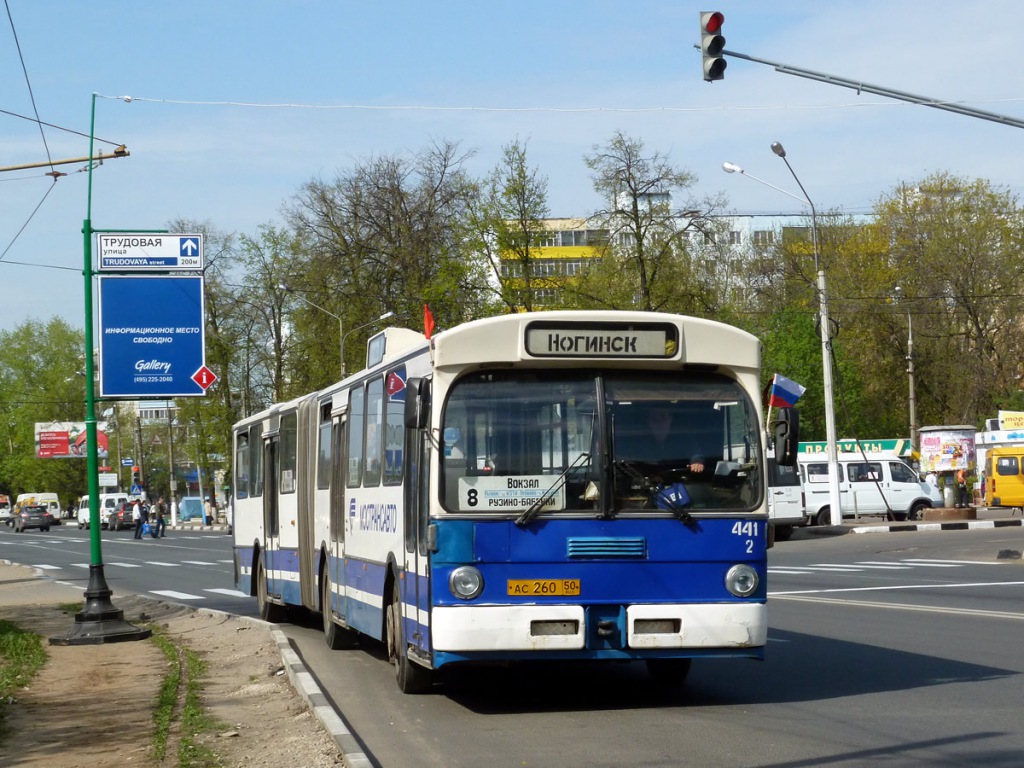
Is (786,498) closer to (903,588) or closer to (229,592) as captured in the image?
(903,588)

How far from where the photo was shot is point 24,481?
117875 mm

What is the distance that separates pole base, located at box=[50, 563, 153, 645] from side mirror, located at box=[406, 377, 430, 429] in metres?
8.80

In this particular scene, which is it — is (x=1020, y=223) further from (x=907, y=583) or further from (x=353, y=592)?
(x=353, y=592)

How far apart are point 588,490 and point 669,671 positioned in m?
2.14

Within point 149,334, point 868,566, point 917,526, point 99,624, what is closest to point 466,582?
point 99,624

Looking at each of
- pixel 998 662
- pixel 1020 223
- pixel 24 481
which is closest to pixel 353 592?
pixel 998 662

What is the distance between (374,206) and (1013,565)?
113 feet

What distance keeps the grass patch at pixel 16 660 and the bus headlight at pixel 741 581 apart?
5214mm

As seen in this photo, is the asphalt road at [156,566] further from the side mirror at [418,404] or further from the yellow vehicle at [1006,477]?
the yellow vehicle at [1006,477]

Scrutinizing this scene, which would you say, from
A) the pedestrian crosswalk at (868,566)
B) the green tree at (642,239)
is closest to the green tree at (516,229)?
Answer: the green tree at (642,239)

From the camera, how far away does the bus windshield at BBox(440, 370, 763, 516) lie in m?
10.1

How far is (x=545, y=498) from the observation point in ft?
32.9

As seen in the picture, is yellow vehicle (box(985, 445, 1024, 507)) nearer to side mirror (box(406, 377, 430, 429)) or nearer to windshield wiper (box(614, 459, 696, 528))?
windshield wiper (box(614, 459, 696, 528))

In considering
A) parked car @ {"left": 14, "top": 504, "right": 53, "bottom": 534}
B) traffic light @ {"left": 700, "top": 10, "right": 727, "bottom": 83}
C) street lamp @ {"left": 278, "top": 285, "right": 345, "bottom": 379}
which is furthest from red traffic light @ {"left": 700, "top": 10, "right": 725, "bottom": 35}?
parked car @ {"left": 14, "top": 504, "right": 53, "bottom": 534}
